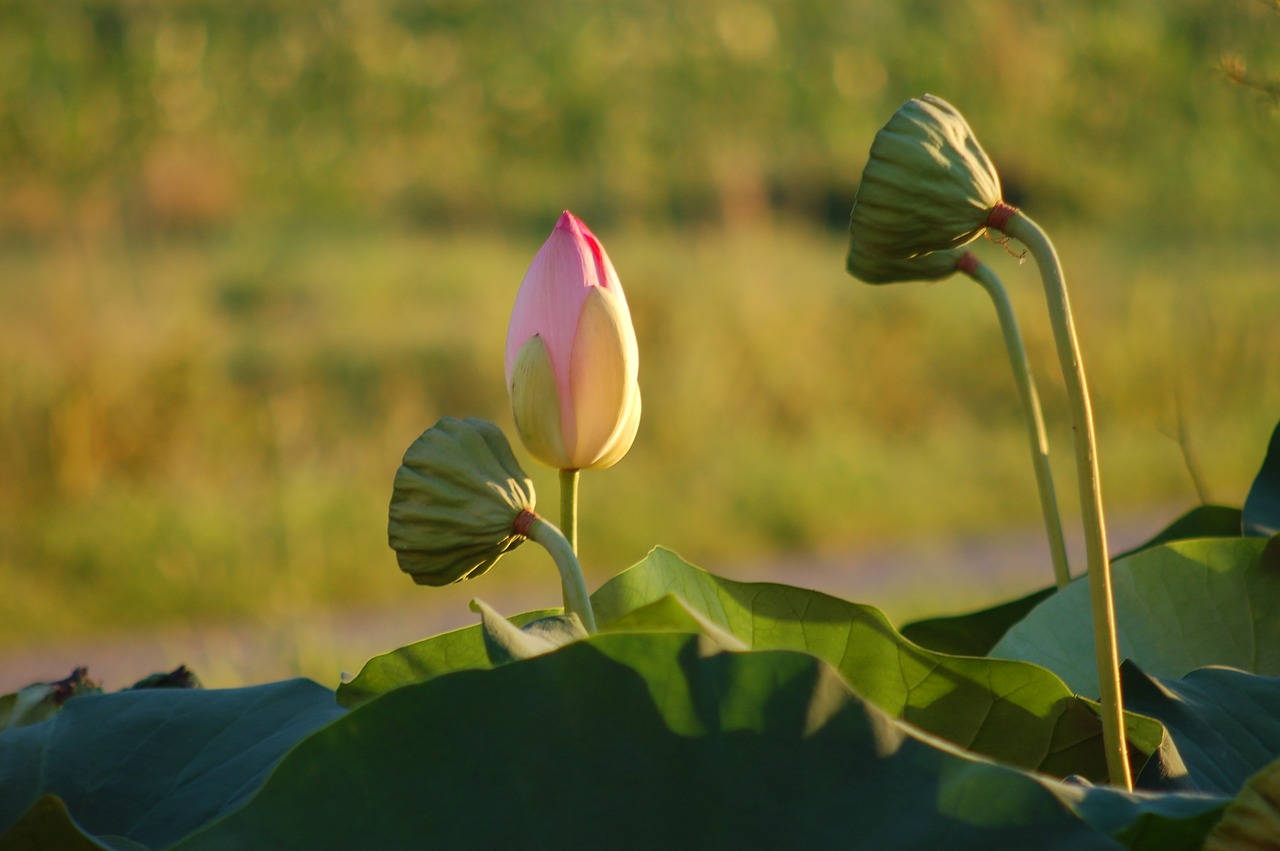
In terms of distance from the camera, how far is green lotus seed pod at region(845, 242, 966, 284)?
275 mm

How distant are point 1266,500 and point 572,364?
239 millimetres

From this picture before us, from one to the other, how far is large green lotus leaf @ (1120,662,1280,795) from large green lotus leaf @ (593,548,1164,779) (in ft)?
0.04

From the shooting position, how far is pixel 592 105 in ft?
23.9

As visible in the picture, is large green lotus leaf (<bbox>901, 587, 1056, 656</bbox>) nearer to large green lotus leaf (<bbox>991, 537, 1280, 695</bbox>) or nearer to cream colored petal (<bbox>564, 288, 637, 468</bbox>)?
large green lotus leaf (<bbox>991, 537, 1280, 695</bbox>)

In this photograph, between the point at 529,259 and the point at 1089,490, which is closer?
the point at 1089,490

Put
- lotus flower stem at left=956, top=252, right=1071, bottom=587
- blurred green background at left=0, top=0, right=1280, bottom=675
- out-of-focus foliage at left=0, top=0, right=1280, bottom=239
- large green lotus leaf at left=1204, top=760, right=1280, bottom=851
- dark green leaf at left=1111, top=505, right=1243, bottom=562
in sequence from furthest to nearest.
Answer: out-of-focus foliage at left=0, top=0, right=1280, bottom=239
blurred green background at left=0, top=0, right=1280, bottom=675
dark green leaf at left=1111, top=505, right=1243, bottom=562
lotus flower stem at left=956, top=252, right=1071, bottom=587
large green lotus leaf at left=1204, top=760, right=1280, bottom=851

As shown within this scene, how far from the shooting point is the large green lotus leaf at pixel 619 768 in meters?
0.19

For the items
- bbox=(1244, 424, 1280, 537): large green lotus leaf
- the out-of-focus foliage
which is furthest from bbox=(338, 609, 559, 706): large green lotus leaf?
the out-of-focus foliage

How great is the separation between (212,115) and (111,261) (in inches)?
71.9

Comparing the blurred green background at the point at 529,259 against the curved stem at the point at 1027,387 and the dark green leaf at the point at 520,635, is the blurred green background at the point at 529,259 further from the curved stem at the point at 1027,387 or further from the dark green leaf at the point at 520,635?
the dark green leaf at the point at 520,635

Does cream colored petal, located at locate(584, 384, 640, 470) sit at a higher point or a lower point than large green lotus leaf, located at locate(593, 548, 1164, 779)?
higher

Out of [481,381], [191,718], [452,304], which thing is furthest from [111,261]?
[191,718]

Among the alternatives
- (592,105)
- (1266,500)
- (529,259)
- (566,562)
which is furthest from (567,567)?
(592,105)

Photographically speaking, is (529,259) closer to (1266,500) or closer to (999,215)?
(1266,500)
